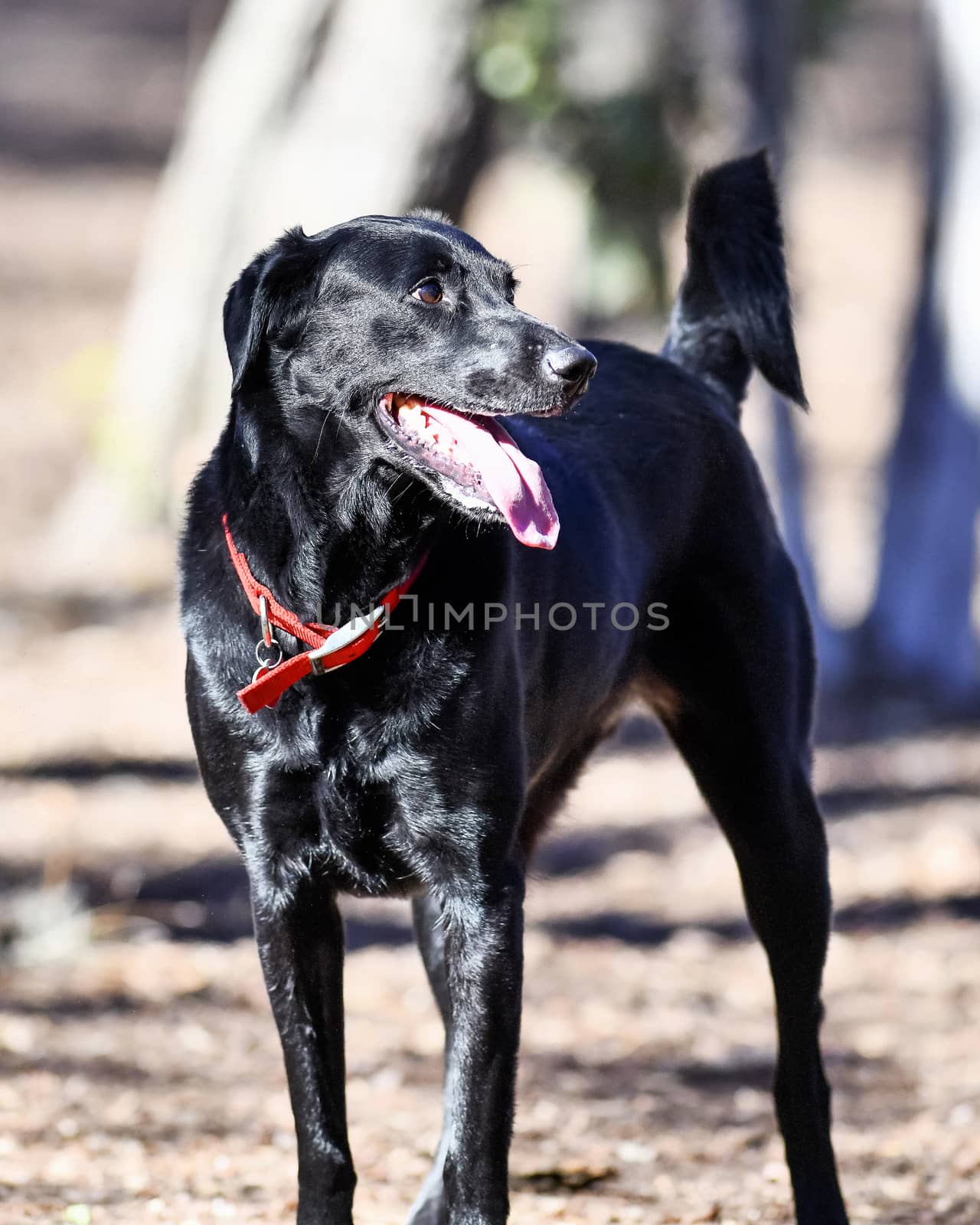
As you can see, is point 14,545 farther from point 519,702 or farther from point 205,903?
point 519,702

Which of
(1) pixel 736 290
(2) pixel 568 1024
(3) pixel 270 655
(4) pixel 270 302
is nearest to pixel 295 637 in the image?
(3) pixel 270 655

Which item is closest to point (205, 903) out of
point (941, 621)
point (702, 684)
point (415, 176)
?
point (702, 684)

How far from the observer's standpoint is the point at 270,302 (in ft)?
9.84

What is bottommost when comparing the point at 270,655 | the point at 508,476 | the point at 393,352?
the point at 270,655

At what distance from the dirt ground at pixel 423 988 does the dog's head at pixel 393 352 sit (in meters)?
1.73

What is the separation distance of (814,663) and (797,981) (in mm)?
734

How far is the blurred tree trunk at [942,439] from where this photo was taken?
7859mm

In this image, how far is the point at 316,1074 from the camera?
3076mm

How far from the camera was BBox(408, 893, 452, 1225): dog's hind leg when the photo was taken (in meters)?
3.49

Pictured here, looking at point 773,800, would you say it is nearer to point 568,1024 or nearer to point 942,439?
point 568,1024

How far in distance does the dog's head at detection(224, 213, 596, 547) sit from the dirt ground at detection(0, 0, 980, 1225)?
1.73m

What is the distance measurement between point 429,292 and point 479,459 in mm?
351

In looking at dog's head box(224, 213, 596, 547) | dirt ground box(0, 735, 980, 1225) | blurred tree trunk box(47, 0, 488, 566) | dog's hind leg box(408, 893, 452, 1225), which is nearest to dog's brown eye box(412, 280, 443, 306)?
dog's head box(224, 213, 596, 547)

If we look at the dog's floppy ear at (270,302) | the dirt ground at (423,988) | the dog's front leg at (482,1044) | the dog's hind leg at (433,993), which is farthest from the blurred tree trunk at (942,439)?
the dog's front leg at (482,1044)
